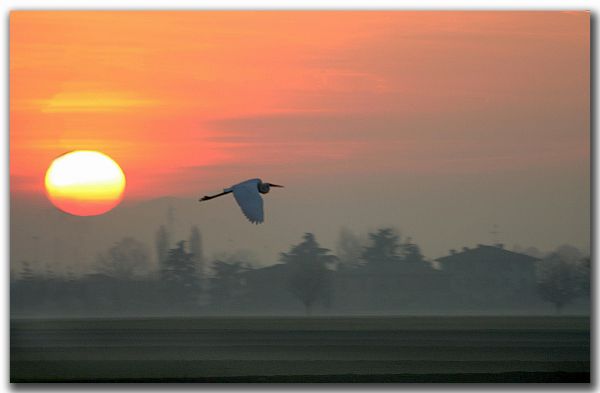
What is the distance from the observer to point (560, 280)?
12.0 m

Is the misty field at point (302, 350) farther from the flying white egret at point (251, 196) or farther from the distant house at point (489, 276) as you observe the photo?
the flying white egret at point (251, 196)

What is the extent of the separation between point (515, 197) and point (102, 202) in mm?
3725

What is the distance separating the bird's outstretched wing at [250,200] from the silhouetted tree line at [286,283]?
3.78 feet

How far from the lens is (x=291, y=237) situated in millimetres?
13039

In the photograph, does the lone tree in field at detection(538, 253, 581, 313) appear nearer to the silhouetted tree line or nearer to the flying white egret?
the silhouetted tree line

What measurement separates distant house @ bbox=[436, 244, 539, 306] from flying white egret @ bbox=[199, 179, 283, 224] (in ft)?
7.06

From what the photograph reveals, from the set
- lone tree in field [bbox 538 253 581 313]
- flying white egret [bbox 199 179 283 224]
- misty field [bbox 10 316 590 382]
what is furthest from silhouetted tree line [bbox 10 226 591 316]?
flying white egret [bbox 199 179 283 224]

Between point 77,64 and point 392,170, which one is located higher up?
point 77,64

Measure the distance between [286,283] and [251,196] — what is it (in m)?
3.15

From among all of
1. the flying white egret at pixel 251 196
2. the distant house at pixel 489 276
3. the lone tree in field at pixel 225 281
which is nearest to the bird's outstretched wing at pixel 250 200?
the flying white egret at pixel 251 196

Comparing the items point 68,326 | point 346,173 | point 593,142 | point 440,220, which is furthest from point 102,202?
point 593,142

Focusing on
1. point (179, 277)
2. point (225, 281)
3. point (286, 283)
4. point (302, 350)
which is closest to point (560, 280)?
point (302, 350)

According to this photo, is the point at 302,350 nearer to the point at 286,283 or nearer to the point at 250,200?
the point at 286,283

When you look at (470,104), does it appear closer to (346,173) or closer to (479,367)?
(346,173)
